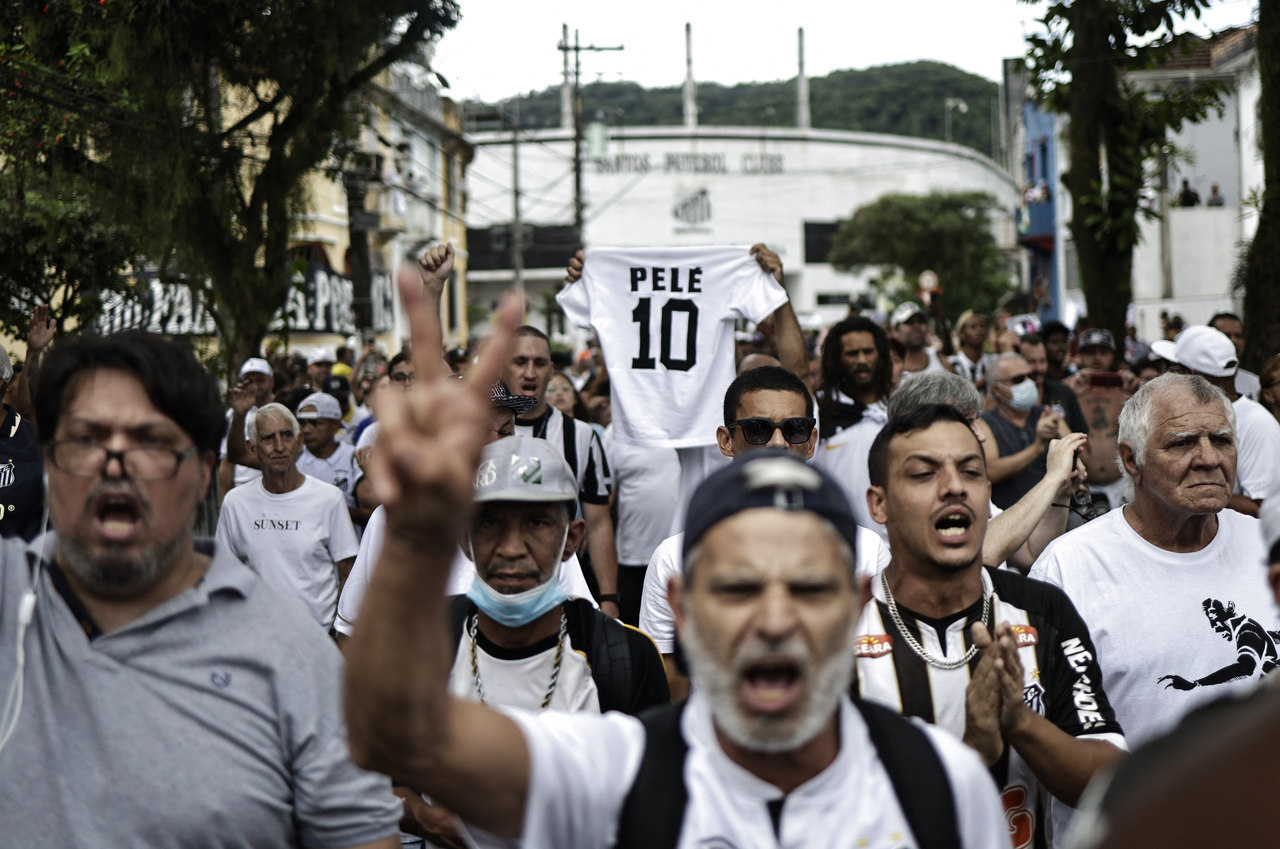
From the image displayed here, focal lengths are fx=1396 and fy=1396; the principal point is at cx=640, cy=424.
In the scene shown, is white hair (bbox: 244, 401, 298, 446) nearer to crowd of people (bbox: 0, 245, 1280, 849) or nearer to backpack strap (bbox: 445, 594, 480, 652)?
crowd of people (bbox: 0, 245, 1280, 849)

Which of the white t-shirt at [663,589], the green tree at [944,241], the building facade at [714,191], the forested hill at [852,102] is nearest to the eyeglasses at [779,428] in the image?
the white t-shirt at [663,589]

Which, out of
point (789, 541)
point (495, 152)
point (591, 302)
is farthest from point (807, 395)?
point (495, 152)

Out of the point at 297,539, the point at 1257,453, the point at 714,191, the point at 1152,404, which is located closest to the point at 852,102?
the point at 714,191

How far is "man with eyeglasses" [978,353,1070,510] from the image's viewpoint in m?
7.13

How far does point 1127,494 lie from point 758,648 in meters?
3.14

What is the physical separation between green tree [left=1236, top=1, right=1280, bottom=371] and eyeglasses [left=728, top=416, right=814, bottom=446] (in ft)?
22.7

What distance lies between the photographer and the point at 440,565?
200 centimetres

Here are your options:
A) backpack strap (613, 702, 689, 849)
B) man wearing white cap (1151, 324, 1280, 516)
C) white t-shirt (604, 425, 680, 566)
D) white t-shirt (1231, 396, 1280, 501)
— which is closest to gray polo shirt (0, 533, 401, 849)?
backpack strap (613, 702, 689, 849)

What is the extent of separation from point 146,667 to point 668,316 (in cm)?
537

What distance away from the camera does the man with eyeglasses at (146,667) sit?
266 centimetres

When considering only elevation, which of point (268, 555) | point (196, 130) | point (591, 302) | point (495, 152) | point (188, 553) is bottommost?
point (268, 555)

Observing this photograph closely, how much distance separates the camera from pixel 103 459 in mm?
2756

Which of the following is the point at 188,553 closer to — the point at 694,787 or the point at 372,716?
the point at 372,716

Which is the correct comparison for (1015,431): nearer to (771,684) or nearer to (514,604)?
(514,604)
